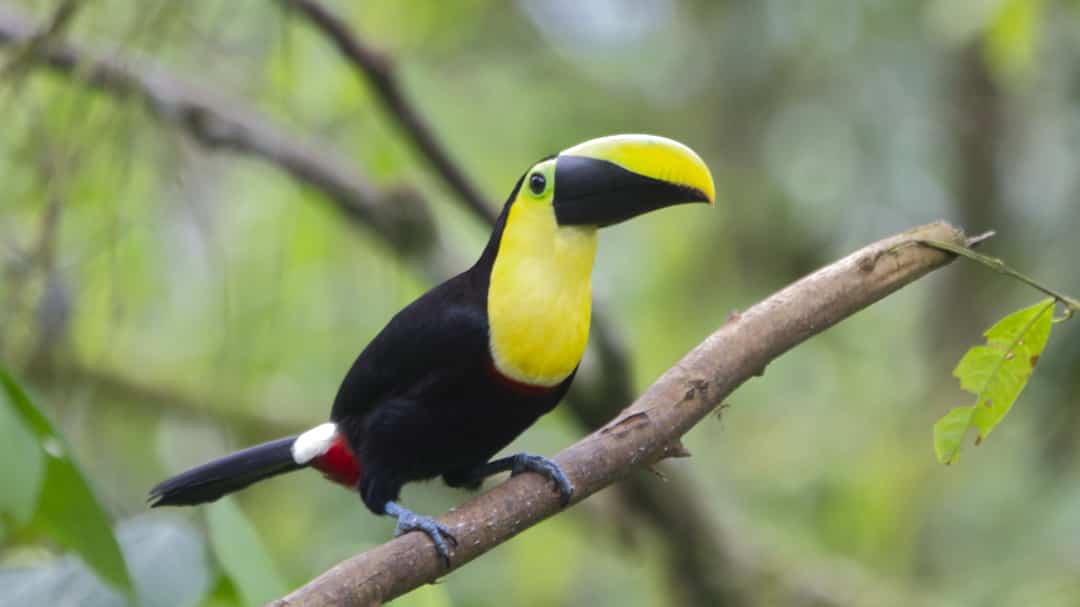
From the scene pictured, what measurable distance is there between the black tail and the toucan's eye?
2.01 ft

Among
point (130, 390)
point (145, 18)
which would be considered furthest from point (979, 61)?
point (145, 18)

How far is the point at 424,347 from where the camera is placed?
2.19 metres

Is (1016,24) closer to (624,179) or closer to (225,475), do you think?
(624,179)

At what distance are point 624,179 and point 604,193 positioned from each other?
4 cm

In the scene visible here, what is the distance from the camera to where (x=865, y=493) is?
4.38m

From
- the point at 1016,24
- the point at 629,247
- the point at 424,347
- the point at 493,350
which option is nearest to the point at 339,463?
the point at 424,347

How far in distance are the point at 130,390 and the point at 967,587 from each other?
111 inches

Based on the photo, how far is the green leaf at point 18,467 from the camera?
5.62ft

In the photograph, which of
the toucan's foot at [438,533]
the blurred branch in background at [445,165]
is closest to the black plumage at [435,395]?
the toucan's foot at [438,533]

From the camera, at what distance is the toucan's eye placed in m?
2.15

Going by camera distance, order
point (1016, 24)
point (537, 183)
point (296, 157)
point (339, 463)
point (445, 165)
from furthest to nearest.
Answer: point (296, 157) < point (445, 165) < point (1016, 24) < point (339, 463) < point (537, 183)

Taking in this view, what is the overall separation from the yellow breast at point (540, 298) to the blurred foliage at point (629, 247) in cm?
63

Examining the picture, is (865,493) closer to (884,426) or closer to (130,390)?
(884,426)

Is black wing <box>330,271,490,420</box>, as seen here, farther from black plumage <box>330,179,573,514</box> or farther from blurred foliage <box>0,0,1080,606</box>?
blurred foliage <box>0,0,1080,606</box>
